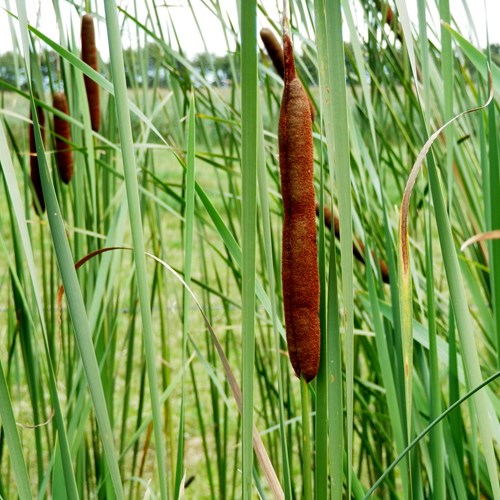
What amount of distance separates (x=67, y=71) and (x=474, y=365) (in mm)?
553

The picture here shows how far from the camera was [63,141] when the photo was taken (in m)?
0.83

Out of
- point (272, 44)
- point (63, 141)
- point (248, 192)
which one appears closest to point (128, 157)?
point (248, 192)

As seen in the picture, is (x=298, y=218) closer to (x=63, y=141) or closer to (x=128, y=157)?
(x=128, y=157)

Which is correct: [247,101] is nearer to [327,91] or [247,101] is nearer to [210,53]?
[327,91]

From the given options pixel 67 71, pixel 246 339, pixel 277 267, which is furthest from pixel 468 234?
pixel 246 339

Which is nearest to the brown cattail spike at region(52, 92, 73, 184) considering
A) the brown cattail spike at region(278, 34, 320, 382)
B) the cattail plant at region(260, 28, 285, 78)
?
the cattail plant at region(260, 28, 285, 78)

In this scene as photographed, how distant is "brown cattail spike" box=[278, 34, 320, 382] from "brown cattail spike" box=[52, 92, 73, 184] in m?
0.46

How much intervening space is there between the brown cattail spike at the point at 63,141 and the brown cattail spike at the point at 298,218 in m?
0.46

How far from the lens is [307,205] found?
1.33 feet

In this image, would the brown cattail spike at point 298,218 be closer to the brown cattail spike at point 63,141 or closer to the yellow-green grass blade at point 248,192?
the yellow-green grass blade at point 248,192

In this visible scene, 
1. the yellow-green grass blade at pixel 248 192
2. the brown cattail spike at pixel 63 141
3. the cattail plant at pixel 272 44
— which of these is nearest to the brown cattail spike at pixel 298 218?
the yellow-green grass blade at pixel 248 192

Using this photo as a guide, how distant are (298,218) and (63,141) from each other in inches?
19.3

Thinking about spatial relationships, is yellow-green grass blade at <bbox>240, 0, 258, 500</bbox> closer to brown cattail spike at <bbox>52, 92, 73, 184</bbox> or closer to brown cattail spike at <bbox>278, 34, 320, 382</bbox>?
brown cattail spike at <bbox>278, 34, 320, 382</bbox>

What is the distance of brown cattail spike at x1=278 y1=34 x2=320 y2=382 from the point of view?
1.30ft
